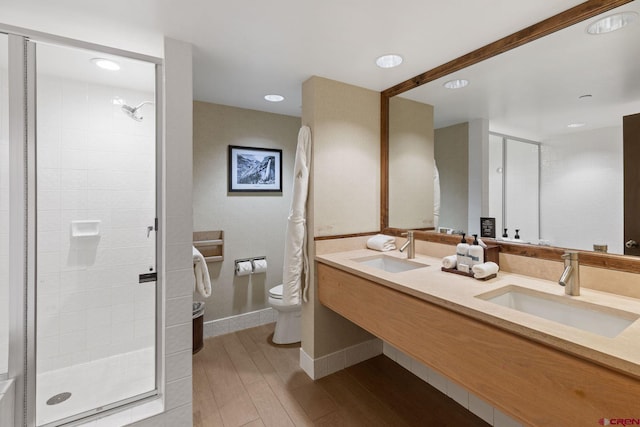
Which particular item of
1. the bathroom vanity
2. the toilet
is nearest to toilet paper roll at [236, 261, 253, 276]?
the toilet

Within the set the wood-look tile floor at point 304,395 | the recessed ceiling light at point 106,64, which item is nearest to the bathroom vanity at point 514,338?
the wood-look tile floor at point 304,395

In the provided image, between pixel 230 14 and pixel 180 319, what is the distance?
65.4 inches

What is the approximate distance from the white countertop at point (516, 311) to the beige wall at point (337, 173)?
401 millimetres

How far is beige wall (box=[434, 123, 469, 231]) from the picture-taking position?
1.99 m

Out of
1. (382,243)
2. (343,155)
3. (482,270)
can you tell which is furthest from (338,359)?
(343,155)

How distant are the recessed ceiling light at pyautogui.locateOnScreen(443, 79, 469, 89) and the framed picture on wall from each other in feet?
5.73

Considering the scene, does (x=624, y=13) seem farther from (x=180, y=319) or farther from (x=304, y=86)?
(x=180, y=319)

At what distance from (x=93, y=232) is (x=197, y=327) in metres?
1.13

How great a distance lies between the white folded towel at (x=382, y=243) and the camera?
227 cm

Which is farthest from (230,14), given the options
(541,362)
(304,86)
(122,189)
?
(541,362)

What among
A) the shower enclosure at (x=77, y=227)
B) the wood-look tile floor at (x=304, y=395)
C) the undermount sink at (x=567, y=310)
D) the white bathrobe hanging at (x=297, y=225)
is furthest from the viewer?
the white bathrobe hanging at (x=297, y=225)

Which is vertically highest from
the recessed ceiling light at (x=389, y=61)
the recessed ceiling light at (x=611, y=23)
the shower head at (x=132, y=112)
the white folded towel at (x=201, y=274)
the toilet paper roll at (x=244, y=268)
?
the recessed ceiling light at (x=389, y=61)

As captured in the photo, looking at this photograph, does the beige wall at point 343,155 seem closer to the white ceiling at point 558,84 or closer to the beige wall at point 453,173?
the beige wall at point 453,173

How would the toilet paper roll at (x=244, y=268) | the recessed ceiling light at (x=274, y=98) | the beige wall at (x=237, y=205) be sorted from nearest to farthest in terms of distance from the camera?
the recessed ceiling light at (x=274, y=98), the beige wall at (x=237, y=205), the toilet paper roll at (x=244, y=268)
